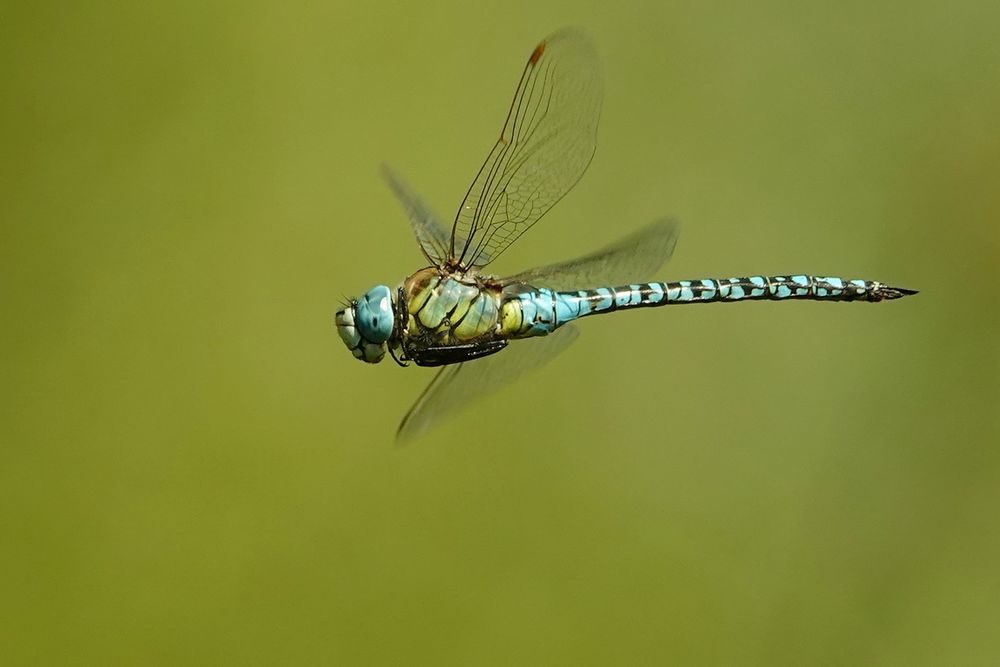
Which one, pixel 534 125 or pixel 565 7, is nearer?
pixel 534 125

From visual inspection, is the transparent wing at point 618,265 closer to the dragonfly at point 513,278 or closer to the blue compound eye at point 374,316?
the dragonfly at point 513,278

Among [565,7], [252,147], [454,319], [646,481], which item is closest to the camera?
[454,319]

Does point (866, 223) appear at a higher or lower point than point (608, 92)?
lower

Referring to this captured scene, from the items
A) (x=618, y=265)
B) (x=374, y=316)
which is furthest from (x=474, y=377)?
(x=618, y=265)

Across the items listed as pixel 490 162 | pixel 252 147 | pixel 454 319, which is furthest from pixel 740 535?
pixel 252 147

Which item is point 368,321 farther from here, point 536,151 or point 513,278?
point 536,151

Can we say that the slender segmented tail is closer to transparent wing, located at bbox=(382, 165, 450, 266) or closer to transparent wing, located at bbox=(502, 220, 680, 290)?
transparent wing, located at bbox=(502, 220, 680, 290)

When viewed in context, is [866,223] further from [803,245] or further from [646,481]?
[646,481]
